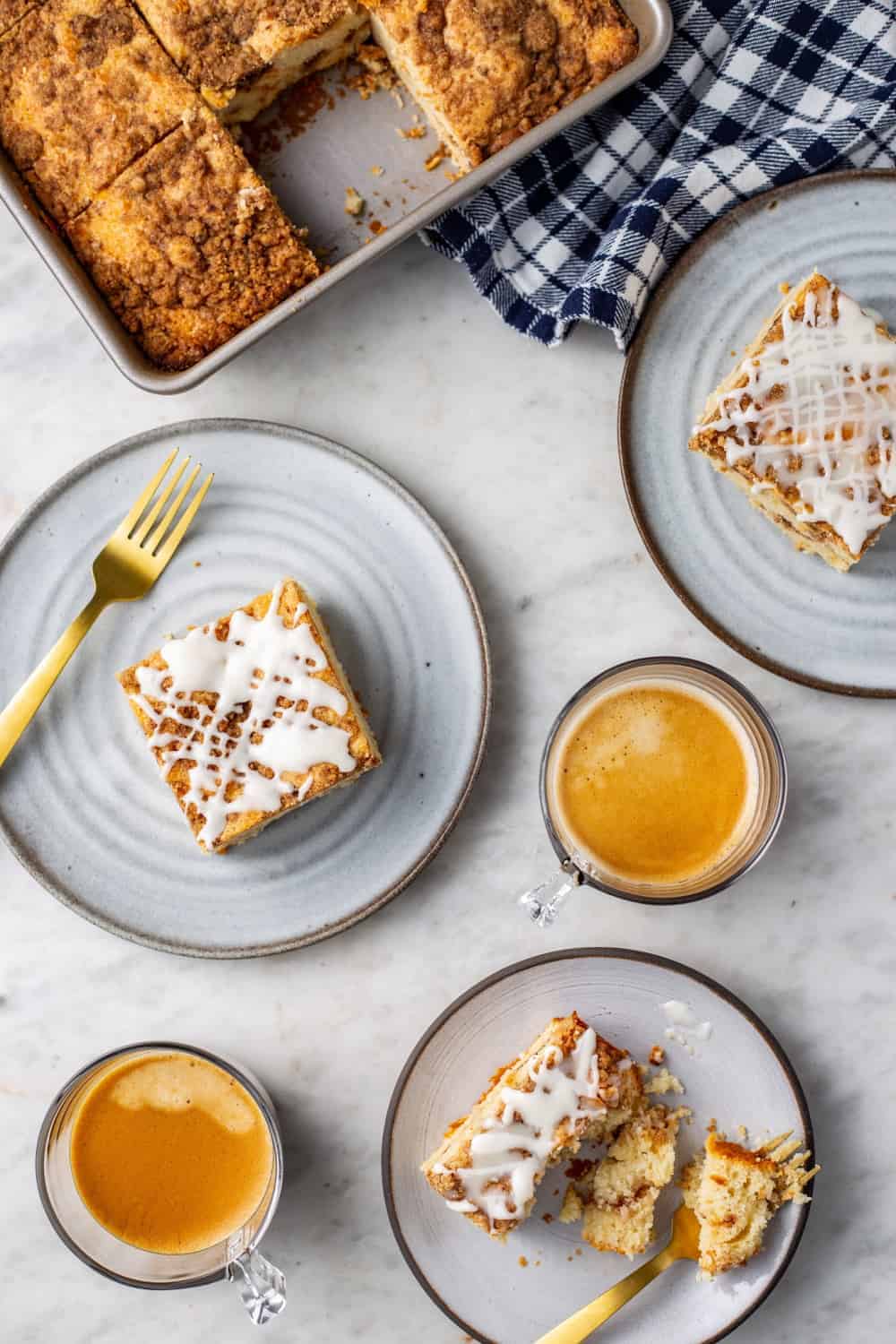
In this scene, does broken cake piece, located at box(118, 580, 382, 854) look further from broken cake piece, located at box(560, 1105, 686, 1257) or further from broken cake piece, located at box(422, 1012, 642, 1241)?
broken cake piece, located at box(560, 1105, 686, 1257)

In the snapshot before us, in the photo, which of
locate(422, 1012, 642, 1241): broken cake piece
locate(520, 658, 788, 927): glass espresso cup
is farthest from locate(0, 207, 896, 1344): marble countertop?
locate(422, 1012, 642, 1241): broken cake piece

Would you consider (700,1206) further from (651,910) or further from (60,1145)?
(60,1145)

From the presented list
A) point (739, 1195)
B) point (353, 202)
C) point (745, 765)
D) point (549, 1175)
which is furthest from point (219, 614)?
point (739, 1195)

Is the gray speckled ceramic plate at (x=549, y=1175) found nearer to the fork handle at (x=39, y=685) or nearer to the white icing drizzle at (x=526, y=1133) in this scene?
the white icing drizzle at (x=526, y=1133)

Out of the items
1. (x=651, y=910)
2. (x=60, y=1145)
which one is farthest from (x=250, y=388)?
(x=60, y=1145)

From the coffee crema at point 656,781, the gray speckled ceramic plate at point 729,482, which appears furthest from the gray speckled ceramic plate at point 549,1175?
the gray speckled ceramic plate at point 729,482

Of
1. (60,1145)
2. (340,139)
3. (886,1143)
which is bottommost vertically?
(886,1143)

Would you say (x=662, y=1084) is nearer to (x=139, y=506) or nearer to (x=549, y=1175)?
(x=549, y=1175)

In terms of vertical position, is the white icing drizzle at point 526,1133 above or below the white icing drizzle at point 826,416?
below
